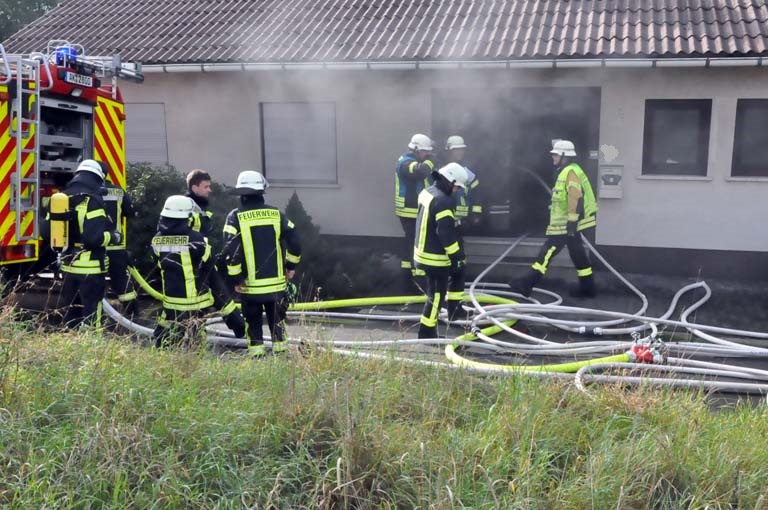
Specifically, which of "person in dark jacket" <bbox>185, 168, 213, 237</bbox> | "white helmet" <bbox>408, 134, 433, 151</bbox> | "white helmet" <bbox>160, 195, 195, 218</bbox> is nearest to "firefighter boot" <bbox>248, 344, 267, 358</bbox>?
"white helmet" <bbox>160, 195, 195, 218</bbox>

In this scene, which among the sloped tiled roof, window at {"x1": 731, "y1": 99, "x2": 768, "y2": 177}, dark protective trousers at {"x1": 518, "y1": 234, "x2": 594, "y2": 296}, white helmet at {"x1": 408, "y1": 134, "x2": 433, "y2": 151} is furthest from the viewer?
window at {"x1": 731, "y1": 99, "x2": 768, "y2": 177}

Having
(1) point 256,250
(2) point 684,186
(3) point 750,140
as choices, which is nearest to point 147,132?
(1) point 256,250

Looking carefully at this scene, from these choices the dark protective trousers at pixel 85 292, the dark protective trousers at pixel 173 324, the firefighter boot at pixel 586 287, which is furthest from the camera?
the firefighter boot at pixel 586 287

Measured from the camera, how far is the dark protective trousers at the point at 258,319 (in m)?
5.77

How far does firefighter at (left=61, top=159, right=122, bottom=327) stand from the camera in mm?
6379

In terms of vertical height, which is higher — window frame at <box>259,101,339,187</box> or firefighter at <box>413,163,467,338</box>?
window frame at <box>259,101,339,187</box>

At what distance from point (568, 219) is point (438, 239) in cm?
235

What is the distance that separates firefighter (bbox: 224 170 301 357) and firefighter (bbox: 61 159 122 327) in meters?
1.36

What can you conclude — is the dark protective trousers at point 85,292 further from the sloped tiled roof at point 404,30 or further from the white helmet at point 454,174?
the sloped tiled roof at point 404,30

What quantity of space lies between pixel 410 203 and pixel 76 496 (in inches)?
241

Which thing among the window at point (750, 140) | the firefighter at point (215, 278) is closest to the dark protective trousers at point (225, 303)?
the firefighter at point (215, 278)

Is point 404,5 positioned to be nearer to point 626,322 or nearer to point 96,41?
point 96,41

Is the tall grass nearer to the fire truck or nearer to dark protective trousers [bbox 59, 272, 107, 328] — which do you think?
dark protective trousers [bbox 59, 272, 107, 328]

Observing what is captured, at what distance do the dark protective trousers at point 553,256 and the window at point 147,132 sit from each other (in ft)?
19.1
